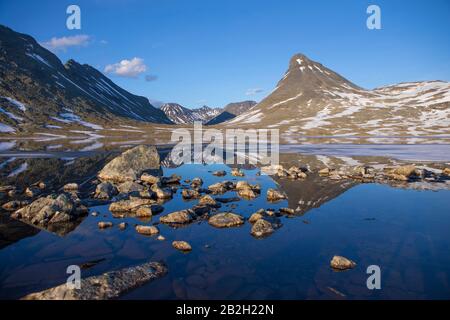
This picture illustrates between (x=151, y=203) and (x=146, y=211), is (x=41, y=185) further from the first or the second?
(x=146, y=211)

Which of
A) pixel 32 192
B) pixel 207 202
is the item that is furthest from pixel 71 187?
pixel 207 202

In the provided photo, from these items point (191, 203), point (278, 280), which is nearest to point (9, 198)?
point (191, 203)

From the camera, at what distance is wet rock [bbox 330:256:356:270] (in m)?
12.2

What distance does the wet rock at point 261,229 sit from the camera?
1583 cm

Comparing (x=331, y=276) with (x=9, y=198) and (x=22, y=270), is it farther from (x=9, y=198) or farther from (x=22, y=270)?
(x=9, y=198)

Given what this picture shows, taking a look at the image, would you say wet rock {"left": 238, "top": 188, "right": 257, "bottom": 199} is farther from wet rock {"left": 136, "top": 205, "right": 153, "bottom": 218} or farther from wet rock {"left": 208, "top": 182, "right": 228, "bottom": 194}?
wet rock {"left": 136, "top": 205, "right": 153, "bottom": 218}

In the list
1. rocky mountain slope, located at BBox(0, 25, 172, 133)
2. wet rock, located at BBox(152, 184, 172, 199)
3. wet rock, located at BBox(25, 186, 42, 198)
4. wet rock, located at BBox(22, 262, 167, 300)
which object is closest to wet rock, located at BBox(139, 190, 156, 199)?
wet rock, located at BBox(152, 184, 172, 199)

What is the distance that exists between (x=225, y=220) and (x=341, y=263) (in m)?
6.81

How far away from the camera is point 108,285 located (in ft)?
34.7

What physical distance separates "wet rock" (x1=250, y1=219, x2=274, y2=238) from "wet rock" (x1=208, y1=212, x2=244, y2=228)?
→ 1.21 m

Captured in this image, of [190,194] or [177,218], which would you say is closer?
[177,218]

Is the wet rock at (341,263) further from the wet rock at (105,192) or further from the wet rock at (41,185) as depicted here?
the wet rock at (41,185)

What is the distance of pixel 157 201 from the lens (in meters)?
22.4

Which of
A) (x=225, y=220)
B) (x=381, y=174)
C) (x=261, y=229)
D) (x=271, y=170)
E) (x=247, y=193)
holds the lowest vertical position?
(x=261, y=229)
